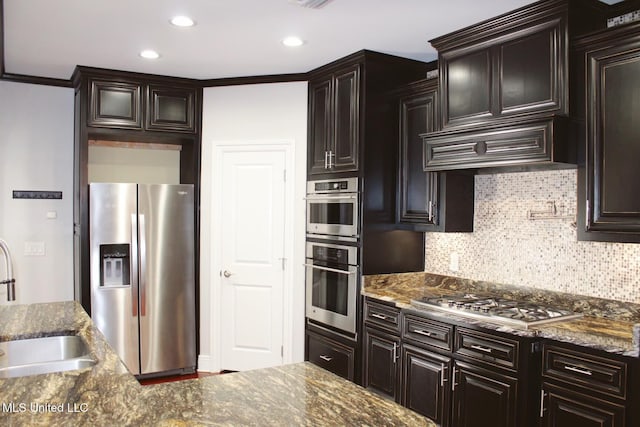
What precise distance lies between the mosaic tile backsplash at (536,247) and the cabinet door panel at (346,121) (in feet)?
3.10

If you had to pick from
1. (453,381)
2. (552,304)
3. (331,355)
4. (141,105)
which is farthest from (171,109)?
(552,304)

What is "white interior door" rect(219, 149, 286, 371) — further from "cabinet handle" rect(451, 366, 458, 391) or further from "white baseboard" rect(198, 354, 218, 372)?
A: "cabinet handle" rect(451, 366, 458, 391)

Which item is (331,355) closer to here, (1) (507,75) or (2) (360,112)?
(2) (360,112)

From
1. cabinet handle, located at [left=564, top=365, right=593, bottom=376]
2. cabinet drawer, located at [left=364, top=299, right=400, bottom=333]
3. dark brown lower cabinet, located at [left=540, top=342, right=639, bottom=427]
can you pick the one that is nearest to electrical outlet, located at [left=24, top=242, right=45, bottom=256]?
cabinet drawer, located at [left=364, top=299, right=400, bottom=333]

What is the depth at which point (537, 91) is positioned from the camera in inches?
115

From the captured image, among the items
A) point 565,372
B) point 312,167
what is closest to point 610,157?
point 565,372

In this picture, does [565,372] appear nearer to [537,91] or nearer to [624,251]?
[624,251]

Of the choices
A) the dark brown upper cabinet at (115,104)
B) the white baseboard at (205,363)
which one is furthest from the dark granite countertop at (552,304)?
the dark brown upper cabinet at (115,104)

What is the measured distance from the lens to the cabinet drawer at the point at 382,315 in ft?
11.6

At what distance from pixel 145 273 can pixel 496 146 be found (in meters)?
3.09

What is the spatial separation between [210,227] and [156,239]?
0.48m

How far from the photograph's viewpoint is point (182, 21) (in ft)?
10.9

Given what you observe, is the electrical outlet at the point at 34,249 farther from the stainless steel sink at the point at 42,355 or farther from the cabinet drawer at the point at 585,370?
the cabinet drawer at the point at 585,370

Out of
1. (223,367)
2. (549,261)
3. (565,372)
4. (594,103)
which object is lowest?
(223,367)
